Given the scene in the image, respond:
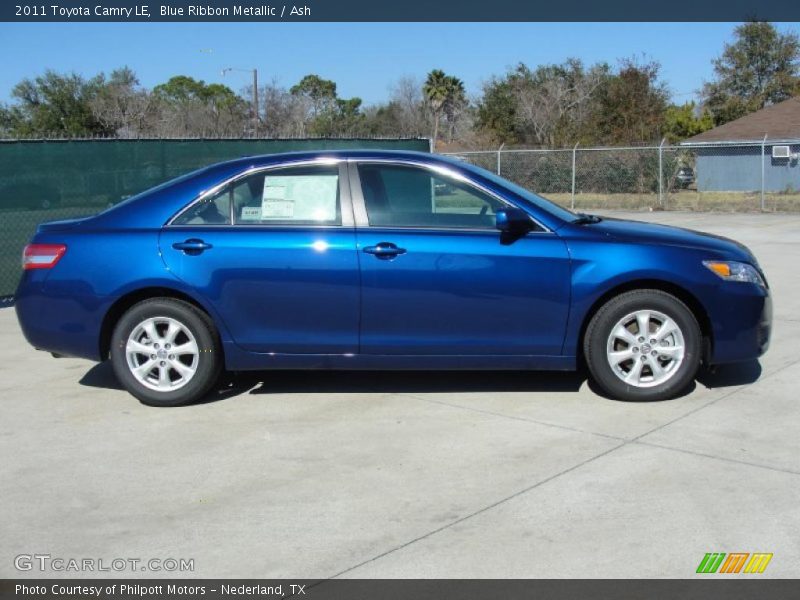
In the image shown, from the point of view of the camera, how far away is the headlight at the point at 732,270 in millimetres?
6203

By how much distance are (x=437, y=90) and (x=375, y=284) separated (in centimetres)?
5907

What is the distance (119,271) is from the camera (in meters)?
6.32

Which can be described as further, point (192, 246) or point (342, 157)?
point (342, 157)

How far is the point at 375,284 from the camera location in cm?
616

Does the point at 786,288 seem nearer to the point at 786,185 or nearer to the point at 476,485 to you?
the point at 476,485

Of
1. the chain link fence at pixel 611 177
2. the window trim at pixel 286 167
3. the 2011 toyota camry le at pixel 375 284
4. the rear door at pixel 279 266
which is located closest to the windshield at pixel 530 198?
the 2011 toyota camry le at pixel 375 284

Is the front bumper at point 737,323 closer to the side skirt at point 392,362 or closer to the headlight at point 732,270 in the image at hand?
the headlight at point 732,270

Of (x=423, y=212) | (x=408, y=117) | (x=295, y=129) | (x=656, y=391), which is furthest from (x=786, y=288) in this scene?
(x=408, y=117)

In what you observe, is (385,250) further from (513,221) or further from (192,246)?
(192,246)

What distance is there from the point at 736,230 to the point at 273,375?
43.7ft

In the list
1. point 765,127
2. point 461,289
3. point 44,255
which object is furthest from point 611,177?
point 44,255

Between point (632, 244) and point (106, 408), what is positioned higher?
point (632, 244)

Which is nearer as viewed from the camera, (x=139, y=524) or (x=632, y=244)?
(x=139, y=524)

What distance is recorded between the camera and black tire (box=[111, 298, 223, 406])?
6309 millimetres
